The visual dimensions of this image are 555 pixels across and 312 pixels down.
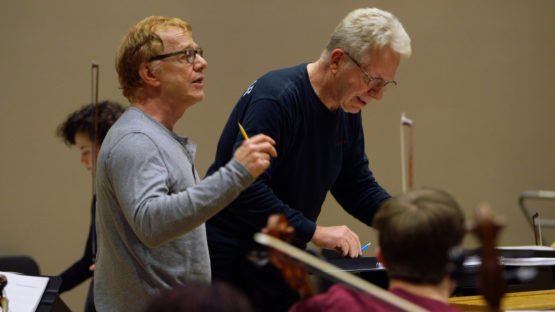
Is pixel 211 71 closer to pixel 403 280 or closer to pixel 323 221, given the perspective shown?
pixel 323 221

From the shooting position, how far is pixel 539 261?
2230 millimetres

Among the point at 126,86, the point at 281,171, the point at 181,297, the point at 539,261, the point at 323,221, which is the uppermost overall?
the point at 126,86

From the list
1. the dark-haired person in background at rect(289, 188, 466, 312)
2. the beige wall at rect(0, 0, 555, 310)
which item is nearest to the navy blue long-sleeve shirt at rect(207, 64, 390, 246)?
the dark-haired person in background at rect(289, 188, 466, 312)

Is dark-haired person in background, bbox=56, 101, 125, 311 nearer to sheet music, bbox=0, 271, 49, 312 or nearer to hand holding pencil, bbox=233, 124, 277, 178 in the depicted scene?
sheet music, bbox=0, 271, 49, 312

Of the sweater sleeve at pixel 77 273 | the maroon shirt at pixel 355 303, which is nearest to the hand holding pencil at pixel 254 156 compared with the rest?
the maroon shirt at pixel 355 303

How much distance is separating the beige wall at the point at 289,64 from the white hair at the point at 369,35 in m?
2.02

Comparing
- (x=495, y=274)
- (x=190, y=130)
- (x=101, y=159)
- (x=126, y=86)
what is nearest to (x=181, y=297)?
(x=495, y=274)

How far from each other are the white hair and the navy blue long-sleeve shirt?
6.9 inches

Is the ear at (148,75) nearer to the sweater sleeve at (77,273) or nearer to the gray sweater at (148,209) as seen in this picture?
the gray sweater at (148,209)

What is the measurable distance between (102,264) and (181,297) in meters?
1.03

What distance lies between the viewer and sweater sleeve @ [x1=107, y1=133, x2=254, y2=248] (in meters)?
1.57

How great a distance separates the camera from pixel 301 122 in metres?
2.12

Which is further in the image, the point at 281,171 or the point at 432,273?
the point at 281,171

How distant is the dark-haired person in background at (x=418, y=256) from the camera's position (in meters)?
1.16
